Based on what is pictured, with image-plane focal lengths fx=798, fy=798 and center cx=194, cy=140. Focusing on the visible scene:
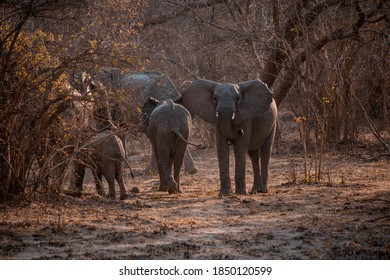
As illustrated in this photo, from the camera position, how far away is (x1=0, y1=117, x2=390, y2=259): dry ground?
A: 26.8 feet

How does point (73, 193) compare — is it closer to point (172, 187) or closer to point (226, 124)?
point (172, 187)

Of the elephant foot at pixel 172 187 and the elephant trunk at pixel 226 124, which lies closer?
the elephant trunk at pixel 226 124

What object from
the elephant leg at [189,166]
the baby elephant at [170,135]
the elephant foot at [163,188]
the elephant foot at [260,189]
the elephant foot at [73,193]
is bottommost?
the elephant foot at [260,189]

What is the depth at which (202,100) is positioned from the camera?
13.0 m

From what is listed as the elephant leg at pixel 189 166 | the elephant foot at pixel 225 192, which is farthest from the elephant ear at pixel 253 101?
the elephant leg at pixel 189 166

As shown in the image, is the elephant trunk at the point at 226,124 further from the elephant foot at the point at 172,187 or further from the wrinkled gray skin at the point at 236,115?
the elephant foot at the point at 172,187

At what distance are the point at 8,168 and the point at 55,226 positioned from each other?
148 centimetres

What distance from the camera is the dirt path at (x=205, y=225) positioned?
26.8ft

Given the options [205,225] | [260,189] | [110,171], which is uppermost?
[110,171]

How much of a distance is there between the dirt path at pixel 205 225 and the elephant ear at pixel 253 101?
1295 mm

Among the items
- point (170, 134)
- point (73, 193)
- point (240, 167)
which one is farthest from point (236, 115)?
point (73, 193)

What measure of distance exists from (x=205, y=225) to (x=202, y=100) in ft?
12.3
